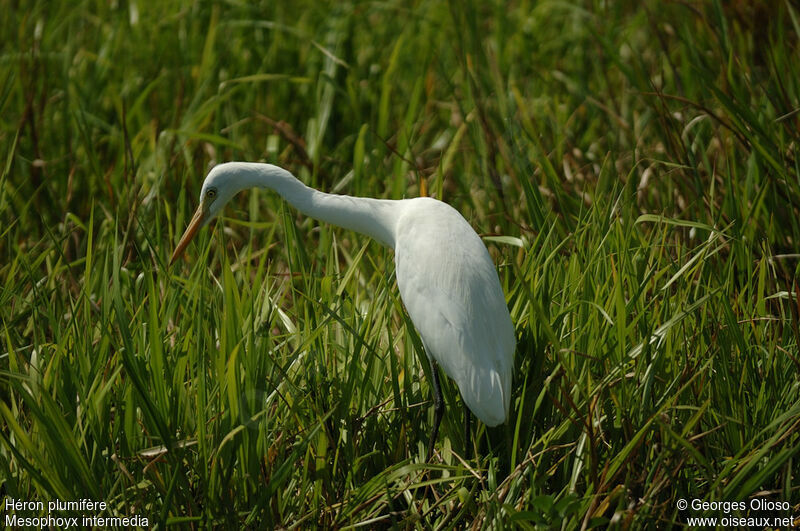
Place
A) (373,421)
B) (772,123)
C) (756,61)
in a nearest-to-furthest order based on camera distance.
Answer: (373,421) < (772,123) < (756,61)

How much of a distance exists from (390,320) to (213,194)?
0.62 m

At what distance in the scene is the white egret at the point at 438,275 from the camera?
6.09ft

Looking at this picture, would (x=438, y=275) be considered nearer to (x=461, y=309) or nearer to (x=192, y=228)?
(x=461, y=309)

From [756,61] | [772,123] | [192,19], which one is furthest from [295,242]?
[756,61]

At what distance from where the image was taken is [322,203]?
2197 mm

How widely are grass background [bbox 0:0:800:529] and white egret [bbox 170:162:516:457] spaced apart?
0.36ft

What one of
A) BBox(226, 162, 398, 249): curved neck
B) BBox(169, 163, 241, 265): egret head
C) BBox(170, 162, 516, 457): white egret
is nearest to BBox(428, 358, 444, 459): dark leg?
BBox(170, 162, 516, 457): white egret

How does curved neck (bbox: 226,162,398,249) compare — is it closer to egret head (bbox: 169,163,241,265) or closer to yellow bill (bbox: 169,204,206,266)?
egret head (bbox: 169,163,241,265)

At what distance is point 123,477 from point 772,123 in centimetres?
215

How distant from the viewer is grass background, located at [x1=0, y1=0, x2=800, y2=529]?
169 centimetres

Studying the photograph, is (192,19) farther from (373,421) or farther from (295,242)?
(373,421)

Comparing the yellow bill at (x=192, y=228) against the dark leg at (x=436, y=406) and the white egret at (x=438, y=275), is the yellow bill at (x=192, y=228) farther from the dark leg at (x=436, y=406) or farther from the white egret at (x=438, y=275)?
the dark leg at (x=436, y=406)

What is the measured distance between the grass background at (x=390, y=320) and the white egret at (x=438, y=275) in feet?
0.36

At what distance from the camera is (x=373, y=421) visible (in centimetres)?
196
